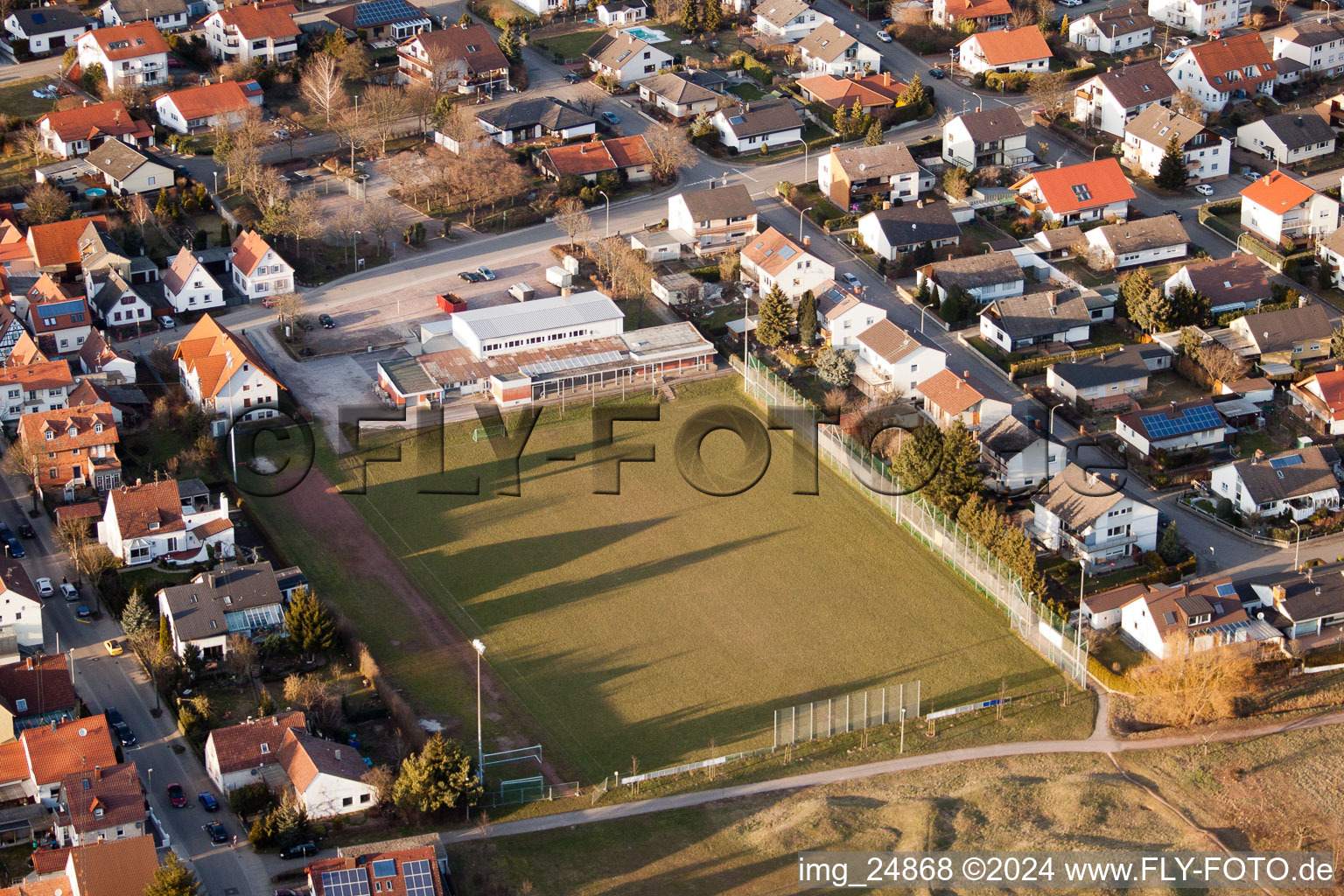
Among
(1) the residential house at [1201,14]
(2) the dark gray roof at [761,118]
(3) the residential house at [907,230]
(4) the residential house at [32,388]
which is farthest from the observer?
(1) the residential house at [1201,14]

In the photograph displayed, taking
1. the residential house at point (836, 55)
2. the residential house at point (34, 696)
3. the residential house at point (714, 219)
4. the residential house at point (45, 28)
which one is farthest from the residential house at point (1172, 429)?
the residential house at point (45, 28)

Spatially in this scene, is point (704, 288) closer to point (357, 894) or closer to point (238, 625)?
point (238, 625)

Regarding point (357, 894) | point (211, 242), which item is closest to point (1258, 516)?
point (357, 894)

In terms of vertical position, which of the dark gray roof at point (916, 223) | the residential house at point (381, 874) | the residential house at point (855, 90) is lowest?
the dark gray roof at point (916, 223)

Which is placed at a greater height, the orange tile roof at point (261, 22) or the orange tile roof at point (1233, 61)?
the orange tile roof at point (261, 22)

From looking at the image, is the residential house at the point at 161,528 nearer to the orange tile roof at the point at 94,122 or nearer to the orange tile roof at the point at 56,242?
the orange tile roof at the point at 56,242

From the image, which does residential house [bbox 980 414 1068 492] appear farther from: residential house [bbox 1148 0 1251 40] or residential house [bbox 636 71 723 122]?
residential house [bbox 1148 0 1251 40]

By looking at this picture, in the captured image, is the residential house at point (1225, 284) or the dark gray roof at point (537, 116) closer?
the residential house at point (1225, 284)
